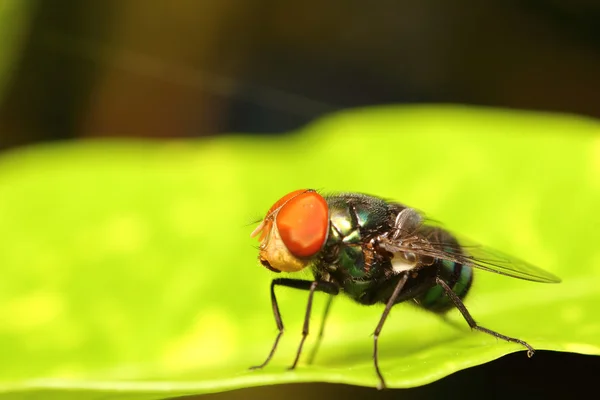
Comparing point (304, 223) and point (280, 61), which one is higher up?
point (280, 61)

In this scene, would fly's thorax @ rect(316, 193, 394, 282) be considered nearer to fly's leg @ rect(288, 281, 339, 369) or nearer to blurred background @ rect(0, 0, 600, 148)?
fly's leg @ rect(288, 281, 339, 369)

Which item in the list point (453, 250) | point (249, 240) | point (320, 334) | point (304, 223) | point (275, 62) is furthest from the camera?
point (275, 62)

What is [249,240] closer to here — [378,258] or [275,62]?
[378,258]

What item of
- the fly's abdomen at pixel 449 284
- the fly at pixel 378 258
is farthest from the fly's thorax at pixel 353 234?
the fly's abdomen at pixel 449 284

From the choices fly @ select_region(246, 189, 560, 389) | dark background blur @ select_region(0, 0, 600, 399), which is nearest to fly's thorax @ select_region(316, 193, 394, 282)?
fly @ select_region(246, 189, 560, 389)

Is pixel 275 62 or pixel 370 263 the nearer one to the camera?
pixel 370 263

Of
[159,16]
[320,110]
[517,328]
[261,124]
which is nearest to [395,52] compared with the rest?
[320,110]

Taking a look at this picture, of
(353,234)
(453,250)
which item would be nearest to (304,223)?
(353,234)
